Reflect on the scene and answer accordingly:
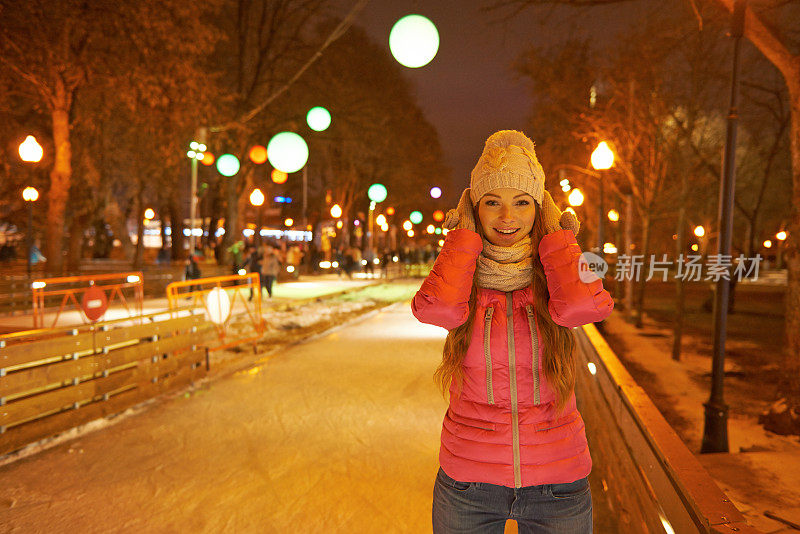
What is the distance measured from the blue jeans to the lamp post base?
16.1 ft

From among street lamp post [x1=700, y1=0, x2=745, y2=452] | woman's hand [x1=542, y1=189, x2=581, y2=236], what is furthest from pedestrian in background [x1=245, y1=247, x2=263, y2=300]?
woman's hand [x1=542, y1=189, x2=581, y2=236]

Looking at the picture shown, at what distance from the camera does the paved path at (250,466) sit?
13.4 feet

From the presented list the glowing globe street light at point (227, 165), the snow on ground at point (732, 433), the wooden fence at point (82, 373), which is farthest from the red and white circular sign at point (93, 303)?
the snow on ground at point (732, 433)

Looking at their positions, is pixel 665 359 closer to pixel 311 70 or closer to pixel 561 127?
pixel 561 127

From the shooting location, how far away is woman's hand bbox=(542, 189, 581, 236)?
2.08 metres

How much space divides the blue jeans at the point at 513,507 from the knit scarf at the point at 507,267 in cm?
68

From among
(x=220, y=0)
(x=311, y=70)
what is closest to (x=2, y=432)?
(x=220, y=0)

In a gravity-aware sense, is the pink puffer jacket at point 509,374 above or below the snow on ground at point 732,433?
above

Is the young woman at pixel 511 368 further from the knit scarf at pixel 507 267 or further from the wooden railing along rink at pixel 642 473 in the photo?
the wooden railing along rink at pixel 642 473

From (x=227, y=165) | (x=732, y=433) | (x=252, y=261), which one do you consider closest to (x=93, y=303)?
(x=227, y=165)

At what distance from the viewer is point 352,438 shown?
5840mm

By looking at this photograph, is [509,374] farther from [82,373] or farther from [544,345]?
[82,373]

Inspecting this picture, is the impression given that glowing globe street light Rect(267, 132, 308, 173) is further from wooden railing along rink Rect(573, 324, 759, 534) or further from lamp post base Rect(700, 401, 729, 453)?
lamp post base Rect(700, 401, 729, 453)

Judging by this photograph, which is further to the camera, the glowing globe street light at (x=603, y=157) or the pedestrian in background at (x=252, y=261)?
the pedestrian in background at (x=252, y=261)
